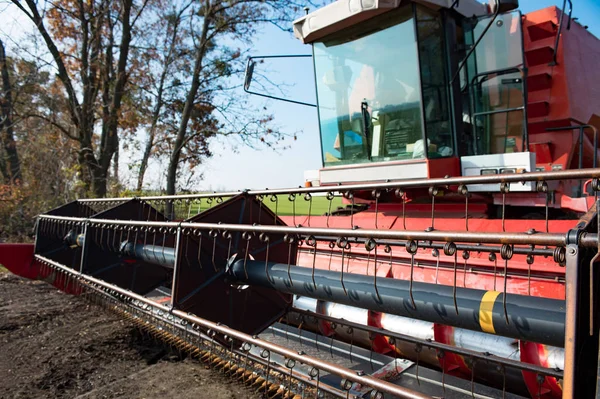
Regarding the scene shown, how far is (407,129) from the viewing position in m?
3.51

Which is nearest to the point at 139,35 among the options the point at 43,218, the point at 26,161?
the point at 26,161

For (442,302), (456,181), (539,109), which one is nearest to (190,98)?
(539,109)

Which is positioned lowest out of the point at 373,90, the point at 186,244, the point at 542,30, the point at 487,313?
the point at 487,313

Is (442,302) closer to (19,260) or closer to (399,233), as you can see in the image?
(399,233)

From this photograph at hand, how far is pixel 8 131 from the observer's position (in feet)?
39.2

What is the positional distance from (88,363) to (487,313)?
2351 mm

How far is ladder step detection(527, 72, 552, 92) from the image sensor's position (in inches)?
152

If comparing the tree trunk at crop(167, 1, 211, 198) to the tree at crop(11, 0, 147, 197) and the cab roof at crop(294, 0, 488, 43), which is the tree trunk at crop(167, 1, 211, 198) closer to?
the tree at crop(11, 0, 147, 197)

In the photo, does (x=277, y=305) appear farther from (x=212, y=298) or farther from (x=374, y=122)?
(x=374, y=122)

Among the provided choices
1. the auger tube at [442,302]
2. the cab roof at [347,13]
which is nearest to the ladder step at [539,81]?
the cab roof at [347,13]

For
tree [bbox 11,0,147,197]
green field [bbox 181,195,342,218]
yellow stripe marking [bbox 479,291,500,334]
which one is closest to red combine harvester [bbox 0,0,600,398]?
yellow stripe marking [bbox 479,291,500,334]

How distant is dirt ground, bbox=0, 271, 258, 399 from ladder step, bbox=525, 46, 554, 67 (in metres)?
3.60

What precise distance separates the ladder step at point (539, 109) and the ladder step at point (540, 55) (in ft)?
1.22

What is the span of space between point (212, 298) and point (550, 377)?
5.80ft
